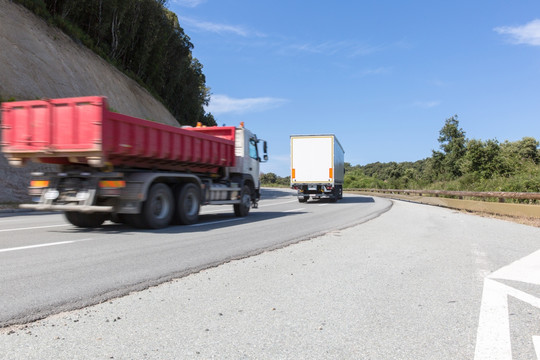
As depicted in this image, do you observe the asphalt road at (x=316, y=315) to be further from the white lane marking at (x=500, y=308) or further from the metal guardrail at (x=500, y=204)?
the metal guardrail at (x=500, y=204)

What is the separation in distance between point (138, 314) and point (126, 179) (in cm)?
586

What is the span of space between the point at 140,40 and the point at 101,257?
38.5m

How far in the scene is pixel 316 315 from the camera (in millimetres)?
3543

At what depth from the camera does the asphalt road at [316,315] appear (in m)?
2.81

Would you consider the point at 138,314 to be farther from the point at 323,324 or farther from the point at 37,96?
the point at 37,96

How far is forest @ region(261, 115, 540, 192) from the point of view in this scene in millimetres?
19062

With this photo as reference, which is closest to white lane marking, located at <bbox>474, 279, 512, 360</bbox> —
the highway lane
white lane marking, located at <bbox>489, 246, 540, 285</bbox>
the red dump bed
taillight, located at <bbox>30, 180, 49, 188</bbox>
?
white lane marking, located at <bbox>489, 246, 540, 285</bbox>

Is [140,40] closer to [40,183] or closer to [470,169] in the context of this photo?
[40,183]

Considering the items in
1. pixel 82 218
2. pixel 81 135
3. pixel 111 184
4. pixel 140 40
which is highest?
pixel 140 40

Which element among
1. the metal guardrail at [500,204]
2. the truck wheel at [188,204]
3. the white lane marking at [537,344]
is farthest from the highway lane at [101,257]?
the metal guardrail at [500,204]

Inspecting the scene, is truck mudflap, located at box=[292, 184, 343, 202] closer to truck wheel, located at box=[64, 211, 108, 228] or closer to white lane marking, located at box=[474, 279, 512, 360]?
truck wheel, located at box=[64, 211, 108, 228]

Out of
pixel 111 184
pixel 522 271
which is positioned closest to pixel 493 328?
pixel 522 271

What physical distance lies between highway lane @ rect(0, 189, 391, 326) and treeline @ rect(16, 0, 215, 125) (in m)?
27.9

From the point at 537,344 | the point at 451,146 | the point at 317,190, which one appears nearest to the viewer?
the point at 537,344
